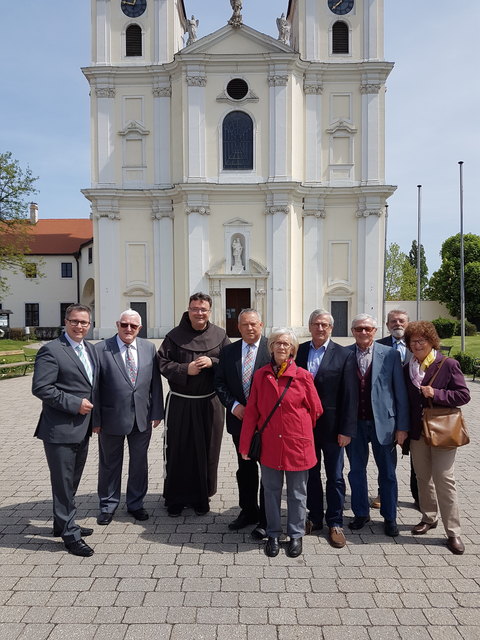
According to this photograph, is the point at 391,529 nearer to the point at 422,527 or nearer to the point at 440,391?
the point at 422,527

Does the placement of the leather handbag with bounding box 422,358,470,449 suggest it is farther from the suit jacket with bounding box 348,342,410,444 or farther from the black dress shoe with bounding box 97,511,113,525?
the black dress shoe with bounding box 97,511,113,525

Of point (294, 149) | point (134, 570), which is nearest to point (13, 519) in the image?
point (134, 570)

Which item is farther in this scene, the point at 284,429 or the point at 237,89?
the point at 237,89

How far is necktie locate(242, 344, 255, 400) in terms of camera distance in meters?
4.91

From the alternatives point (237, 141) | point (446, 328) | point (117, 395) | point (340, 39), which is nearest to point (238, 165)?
point (237, 141)

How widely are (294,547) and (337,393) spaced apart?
56.0 inches

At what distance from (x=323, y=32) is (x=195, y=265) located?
16.0 meters

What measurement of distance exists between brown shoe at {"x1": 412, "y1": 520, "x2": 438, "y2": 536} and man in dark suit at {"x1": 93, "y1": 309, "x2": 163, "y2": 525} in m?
2.70

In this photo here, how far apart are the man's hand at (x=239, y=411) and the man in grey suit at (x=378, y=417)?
114 centimetres

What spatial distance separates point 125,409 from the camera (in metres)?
5.13

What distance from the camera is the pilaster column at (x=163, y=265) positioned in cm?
3034

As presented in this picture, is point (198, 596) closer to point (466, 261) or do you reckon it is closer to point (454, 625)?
point (454, 625)

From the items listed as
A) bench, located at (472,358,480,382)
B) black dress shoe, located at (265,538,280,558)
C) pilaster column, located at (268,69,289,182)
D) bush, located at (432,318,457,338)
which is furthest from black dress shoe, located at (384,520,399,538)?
bush, located at (432,318,457,338)

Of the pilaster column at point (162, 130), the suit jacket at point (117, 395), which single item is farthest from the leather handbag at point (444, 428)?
the pilaster column at point (162, 130)
